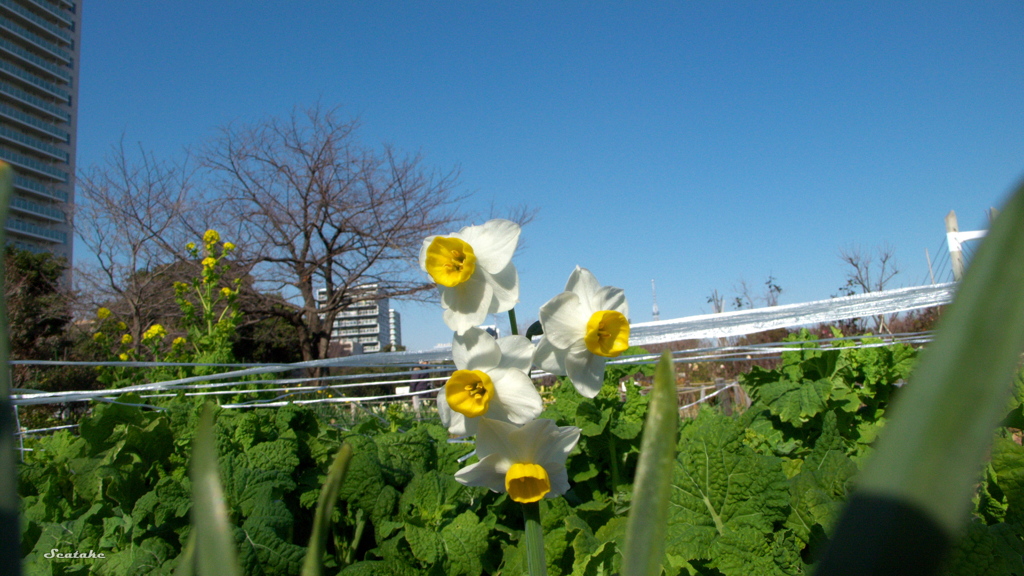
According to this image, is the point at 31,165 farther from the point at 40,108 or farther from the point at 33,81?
the point at 33,81

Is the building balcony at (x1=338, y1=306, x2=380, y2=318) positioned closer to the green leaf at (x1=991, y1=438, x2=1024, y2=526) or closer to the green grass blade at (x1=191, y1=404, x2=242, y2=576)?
the green leaf at (x1=991, y1=438, x2=1024, y2=526)

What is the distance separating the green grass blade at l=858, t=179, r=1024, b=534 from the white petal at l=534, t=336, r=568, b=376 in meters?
0.68

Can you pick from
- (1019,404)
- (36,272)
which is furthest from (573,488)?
(36,272)

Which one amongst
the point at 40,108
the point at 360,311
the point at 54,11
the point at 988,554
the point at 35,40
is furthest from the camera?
the point at 54,11

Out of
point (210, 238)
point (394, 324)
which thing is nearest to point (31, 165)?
point (394, 324)

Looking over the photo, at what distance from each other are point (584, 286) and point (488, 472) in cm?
31

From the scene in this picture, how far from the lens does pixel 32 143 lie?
1734 inches

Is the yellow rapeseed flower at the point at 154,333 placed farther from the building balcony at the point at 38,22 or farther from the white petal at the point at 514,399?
the building balcony at the point at 38,22

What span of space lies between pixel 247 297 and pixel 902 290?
12.2 metres

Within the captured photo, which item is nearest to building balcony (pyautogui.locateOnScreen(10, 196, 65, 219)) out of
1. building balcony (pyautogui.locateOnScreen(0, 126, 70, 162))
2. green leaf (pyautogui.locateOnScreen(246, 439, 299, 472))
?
building balcony (pyautogui.locateOnScreen(0, 126, 70, 162))

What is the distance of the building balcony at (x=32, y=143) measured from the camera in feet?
138

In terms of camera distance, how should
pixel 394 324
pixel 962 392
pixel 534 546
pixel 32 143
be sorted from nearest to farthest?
pixel 962 392 < pixel 534 546 < pixel 32 143 < pixel 394 324

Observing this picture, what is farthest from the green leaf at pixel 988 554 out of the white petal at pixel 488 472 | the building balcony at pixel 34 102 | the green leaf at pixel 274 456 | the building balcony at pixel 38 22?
the building balcony at pixel 38 22

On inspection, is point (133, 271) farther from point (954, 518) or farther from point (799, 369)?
point (954, 518)
